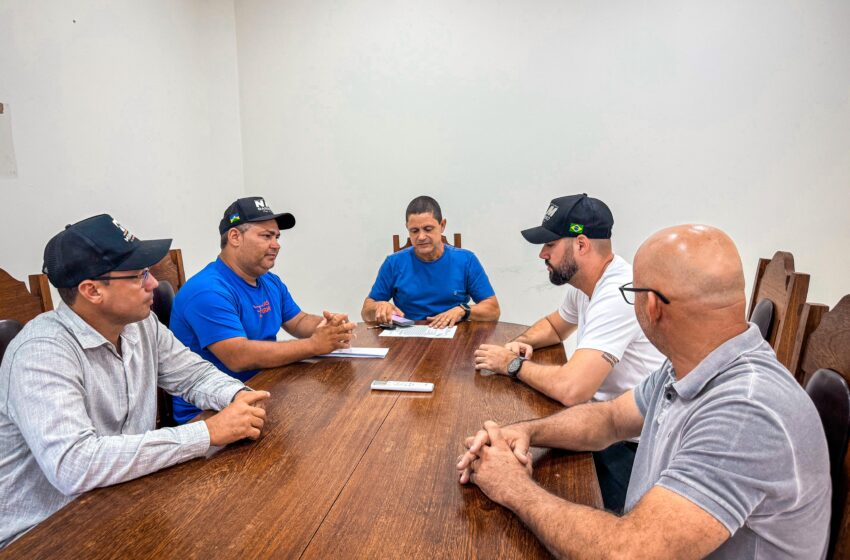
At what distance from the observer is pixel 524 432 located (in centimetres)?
112

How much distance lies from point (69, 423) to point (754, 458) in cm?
126

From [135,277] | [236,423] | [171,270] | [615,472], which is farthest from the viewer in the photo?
[171,270]

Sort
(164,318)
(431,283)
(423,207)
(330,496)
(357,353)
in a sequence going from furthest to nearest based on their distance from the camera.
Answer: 1. (431,283)
2. (423,207)
3. (164,318)
4. (357,353)
5. (330,496)

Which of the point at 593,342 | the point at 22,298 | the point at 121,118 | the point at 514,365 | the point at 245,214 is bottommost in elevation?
the point at 514,365

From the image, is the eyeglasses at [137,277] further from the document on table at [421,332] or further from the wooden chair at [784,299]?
the wooden chair at [784,299]

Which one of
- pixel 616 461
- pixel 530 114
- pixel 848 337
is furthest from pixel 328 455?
pixel 530 114

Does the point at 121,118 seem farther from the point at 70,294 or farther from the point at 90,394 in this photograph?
the point at 90,394

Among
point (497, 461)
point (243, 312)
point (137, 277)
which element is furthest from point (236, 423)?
point (243, 312)

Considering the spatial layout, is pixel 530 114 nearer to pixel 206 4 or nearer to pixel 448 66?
pixel 448 66

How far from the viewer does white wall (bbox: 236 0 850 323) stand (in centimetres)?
294

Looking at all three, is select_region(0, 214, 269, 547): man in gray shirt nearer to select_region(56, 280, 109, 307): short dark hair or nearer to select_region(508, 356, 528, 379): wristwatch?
select_region(56, 280, 109, 307): short dark hair

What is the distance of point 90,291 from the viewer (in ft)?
4.00

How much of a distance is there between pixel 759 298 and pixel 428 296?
1.54 metres

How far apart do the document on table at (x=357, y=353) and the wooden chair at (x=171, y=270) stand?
870 millimetres
